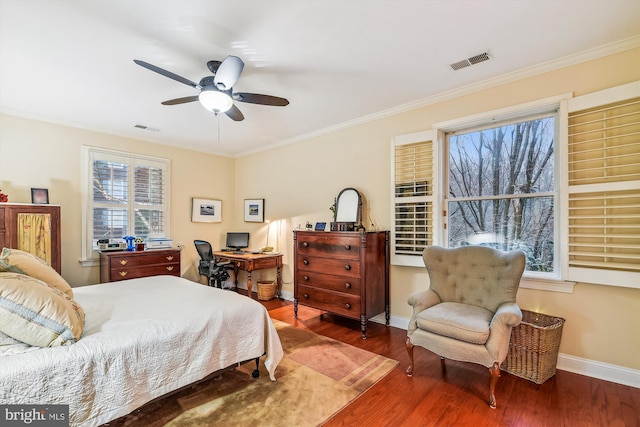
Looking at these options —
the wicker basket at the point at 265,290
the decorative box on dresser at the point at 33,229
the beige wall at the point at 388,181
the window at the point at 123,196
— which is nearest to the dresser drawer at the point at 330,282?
the beige wall at the point at 388,181

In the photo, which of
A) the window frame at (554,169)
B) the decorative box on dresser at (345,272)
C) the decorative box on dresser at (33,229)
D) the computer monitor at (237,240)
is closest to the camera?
the window frame at (554,169)

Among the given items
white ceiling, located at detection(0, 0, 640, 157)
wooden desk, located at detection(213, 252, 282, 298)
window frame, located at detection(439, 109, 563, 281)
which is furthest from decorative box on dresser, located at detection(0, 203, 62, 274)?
window frame, located at detection(439, 109, 563, 281)

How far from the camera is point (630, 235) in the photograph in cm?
220

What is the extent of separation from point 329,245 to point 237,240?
2.54m

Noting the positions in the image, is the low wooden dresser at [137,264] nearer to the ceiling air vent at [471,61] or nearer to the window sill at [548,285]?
the ceiling air vent at [471,61]

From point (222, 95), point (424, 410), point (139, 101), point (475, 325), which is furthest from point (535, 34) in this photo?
point (139, 101)

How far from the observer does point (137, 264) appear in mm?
4129

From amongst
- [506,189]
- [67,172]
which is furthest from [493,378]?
[67,172]

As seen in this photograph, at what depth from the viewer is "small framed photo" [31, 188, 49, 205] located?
11.6ft

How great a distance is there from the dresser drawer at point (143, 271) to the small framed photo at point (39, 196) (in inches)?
45.5

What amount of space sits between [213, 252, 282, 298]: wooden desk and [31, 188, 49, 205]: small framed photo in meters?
2.33

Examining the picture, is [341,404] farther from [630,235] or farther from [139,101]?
[139,101]

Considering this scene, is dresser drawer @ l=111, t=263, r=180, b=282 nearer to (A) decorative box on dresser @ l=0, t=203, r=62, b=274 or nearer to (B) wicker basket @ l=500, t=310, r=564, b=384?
(A) decorative box on dresser @ l=0, t=203, r=62, b=274

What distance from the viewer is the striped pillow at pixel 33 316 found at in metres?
1.40
